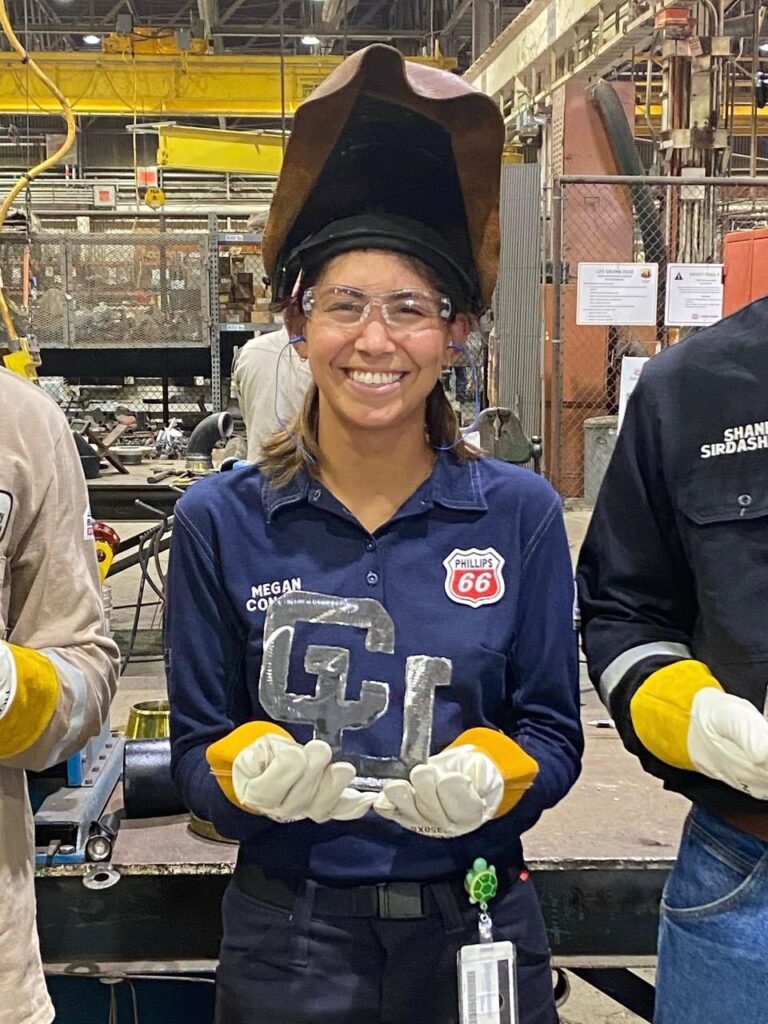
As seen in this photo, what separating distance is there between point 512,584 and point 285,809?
333 mm

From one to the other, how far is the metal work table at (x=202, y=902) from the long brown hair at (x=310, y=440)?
2.54ft

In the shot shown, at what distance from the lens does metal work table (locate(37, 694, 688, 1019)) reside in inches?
63.8

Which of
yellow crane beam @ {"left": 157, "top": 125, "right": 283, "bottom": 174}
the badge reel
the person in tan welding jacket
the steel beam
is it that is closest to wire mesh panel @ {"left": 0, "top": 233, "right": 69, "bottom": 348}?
the steel beam

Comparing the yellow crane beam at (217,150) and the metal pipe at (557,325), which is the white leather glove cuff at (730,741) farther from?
the yellow crane beam at (217,150)

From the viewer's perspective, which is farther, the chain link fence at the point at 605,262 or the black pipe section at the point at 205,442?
the chain link fence at the point at 605,262

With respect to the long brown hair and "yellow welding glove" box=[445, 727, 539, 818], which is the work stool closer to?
the long brown hair

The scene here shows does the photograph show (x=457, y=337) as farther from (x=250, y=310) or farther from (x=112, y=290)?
(x=112, y=290)

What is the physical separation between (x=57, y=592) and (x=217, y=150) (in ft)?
34.6

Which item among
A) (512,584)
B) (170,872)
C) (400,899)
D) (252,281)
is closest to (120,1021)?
(170,872)

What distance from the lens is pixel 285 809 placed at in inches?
38.2

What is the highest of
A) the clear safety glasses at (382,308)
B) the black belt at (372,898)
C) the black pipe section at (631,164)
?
the black pipe section at (631,164)

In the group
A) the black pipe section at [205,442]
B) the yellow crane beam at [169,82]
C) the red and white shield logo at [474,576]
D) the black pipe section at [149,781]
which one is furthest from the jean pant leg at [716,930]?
the yellow crane beam at [169,82]

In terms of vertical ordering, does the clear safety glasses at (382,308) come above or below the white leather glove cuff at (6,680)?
above

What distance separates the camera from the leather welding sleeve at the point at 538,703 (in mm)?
1023
